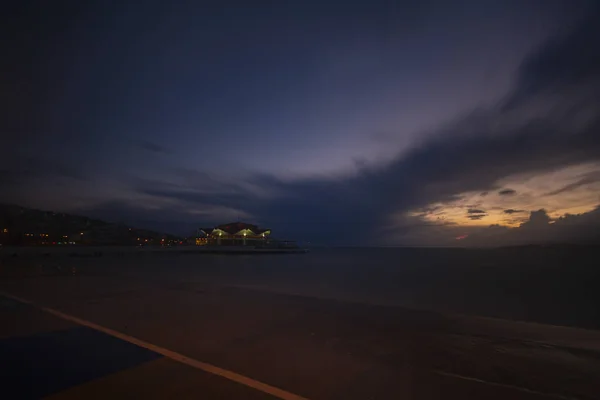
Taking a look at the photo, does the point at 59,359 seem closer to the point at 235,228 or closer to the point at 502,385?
the point at 502,385

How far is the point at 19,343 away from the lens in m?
6.95

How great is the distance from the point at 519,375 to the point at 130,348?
713 centimetres

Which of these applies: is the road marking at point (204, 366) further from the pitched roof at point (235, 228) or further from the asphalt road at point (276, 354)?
the pitched roof at point (235, 228)

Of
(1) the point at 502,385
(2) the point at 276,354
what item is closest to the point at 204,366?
(2) the point at 276,354

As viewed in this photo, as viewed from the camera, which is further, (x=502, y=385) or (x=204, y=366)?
(x=204, y=366)

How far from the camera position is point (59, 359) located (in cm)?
597

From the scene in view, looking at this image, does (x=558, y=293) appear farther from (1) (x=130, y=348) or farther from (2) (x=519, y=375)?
(1) (x=130, y=348)

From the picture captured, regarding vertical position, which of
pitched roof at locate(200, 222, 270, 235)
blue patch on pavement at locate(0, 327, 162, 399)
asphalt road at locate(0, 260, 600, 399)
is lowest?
blue patch on pavement at locate(0, 327, 162, 399)

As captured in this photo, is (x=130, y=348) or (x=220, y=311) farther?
(x=220, y=311)

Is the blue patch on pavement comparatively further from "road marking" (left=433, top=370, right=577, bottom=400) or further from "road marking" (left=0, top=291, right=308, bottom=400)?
"road marking" (left=433, top=370, right=577, bottom=400)

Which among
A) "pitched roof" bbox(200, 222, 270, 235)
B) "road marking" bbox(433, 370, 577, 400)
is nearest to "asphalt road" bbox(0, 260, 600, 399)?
"road marking" bbox(433, 370, 577, 400)

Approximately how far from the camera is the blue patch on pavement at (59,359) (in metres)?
4.91

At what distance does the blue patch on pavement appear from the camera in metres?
4.91

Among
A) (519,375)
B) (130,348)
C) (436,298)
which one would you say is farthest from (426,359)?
(436,298)
